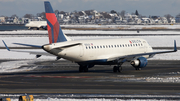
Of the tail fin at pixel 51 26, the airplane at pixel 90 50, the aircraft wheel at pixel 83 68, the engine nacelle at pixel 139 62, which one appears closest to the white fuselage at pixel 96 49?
the airplane at pixel 90 50

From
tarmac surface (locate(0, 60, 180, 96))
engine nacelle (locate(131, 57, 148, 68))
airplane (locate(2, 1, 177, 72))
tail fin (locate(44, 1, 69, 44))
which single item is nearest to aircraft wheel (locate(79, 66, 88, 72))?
airplane (locate(2, 1, 177, 72))

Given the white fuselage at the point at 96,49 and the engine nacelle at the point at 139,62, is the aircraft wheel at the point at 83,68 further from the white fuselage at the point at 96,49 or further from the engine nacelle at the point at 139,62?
the engine nacelle at the point at 139,62

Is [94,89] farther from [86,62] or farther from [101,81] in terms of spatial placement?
[86,62]

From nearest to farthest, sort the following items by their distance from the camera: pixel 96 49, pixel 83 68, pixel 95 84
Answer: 1. pixel 95 84
2. pixel 96 49
3. pixel 83 68

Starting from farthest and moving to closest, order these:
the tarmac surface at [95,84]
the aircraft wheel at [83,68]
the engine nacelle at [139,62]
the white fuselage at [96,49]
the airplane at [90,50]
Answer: the aircraft wheel at [83,68] < the engine nacelle at [139,62] < the airplane at [90,50] < the white fuselage at [96,49] < the tarmac surface at [95,84]

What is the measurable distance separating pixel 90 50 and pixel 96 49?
3.12 ft

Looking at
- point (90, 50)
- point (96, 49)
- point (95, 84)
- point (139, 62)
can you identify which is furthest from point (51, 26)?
point (139, 62)

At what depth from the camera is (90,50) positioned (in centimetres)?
3566

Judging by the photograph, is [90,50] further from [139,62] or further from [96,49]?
[139,62]

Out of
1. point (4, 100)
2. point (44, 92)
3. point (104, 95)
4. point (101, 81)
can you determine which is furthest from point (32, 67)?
point (4, 100)

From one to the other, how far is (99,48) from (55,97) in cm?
1523

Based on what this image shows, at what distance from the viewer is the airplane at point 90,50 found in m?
33.6

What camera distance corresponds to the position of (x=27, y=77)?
32969mm

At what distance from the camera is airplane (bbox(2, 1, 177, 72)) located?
3362cm
